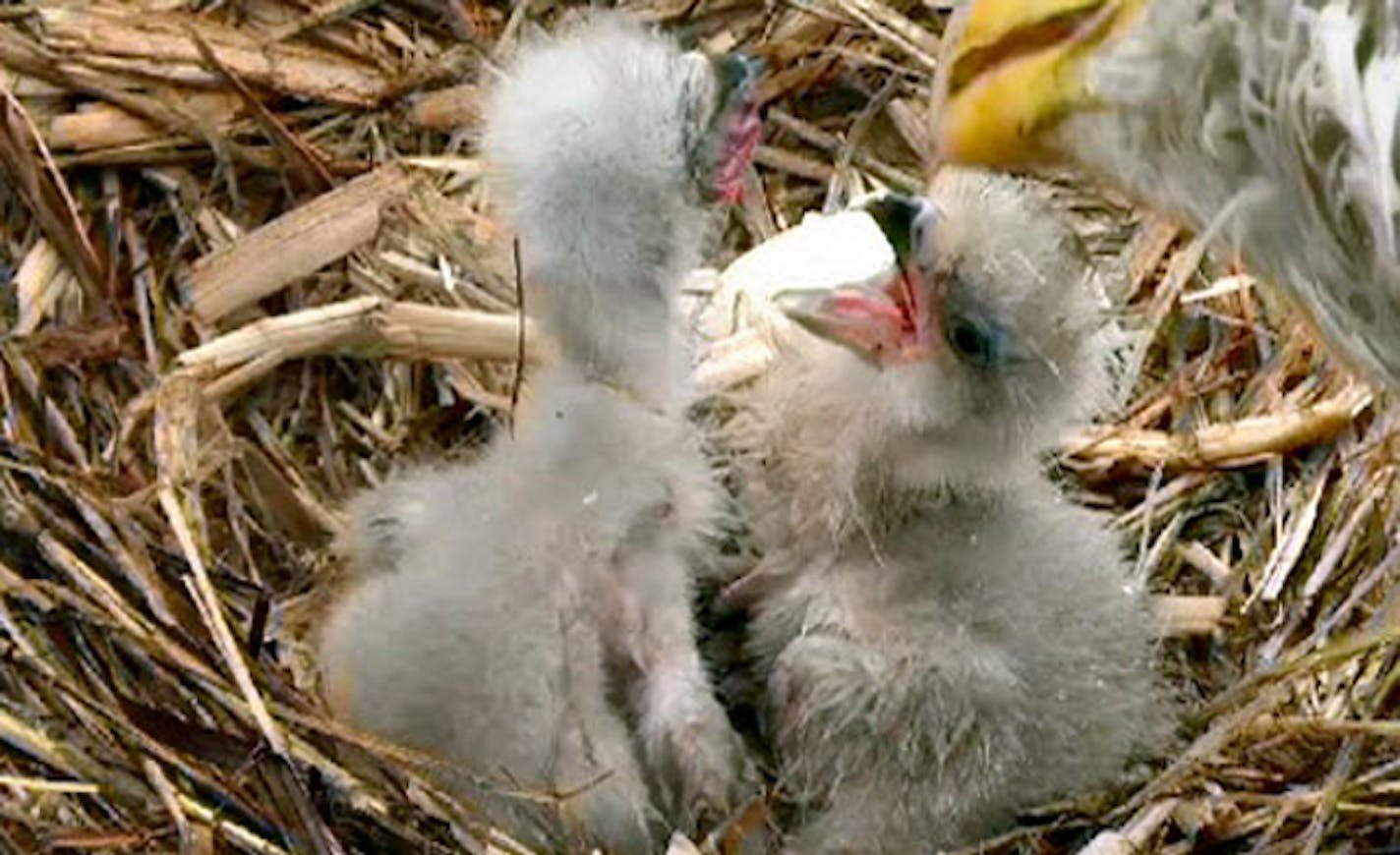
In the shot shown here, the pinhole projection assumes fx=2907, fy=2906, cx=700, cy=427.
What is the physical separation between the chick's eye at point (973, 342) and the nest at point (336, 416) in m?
0.32

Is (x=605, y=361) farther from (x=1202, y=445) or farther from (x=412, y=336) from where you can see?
(x=1202, y=445)

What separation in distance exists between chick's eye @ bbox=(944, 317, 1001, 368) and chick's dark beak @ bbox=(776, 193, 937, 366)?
0.06 feet

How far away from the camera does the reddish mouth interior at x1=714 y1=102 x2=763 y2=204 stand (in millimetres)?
2299

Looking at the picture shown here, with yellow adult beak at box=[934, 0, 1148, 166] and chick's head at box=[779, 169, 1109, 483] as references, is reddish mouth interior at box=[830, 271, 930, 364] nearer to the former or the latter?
chick's head at box=[779, 169, 1109, 483]

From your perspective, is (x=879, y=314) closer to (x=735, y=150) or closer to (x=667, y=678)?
(x=735, y=150)

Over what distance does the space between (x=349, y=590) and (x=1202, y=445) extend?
79 centimetres

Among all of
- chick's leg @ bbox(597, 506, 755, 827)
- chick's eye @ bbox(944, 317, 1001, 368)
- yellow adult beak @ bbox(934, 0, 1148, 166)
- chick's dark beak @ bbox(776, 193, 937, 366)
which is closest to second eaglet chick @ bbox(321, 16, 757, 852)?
chick's leg @ bbox(597, 506, 755, 827)

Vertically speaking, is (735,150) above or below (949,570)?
above

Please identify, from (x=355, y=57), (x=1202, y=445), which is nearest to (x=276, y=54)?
(x=355, y=57)

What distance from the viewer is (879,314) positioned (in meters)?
2.21

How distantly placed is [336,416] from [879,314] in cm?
66

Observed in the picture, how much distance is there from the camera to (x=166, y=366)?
2.59m

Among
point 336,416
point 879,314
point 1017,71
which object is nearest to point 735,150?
point 879,314

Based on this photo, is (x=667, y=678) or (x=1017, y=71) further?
(x=667, y=678)
